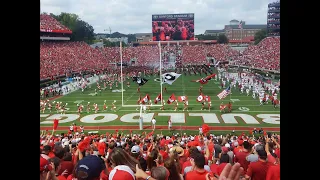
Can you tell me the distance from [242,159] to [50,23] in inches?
256

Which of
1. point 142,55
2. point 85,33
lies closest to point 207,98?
point 142,55

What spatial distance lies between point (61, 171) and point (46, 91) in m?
5.55

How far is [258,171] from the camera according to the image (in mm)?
3377

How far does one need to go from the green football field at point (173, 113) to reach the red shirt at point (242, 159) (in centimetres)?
315

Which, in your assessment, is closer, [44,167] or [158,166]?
[158,166]

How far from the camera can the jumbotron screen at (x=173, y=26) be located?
6711mm

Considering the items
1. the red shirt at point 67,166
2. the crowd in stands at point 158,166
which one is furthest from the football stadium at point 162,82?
the red shirt at point 67,166

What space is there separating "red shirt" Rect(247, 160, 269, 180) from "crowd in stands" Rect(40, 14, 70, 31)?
19.4 ft

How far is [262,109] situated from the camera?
7945mm

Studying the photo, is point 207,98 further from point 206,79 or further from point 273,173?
point 273,173

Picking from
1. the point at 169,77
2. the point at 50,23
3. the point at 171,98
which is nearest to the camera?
the point at 169,77

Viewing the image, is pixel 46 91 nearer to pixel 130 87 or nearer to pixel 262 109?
pixel 130 87

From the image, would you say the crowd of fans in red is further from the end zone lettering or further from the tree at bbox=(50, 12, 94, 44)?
the end zone lettering
